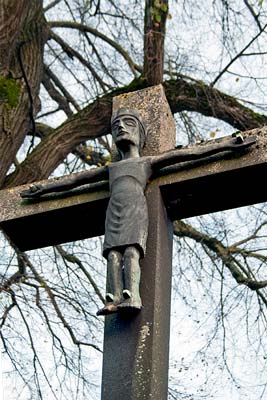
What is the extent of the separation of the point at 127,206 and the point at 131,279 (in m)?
0.34

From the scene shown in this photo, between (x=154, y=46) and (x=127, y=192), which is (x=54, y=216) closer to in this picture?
(x=127, y=192)

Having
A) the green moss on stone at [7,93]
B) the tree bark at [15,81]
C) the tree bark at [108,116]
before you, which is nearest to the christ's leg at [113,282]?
the tree bark at [15,81]

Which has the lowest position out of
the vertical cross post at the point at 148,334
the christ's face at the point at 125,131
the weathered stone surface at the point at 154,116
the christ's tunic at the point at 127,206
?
the vertical cross post at the point at 148,334

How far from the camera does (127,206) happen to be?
4.15 m

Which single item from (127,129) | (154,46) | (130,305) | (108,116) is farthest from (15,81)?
(130,305)

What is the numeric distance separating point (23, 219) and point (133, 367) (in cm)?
102

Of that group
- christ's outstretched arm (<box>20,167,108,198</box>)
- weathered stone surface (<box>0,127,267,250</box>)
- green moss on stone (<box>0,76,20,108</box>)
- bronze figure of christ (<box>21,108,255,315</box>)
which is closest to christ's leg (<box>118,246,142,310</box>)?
bronze figure of christ (<box>21,108,255,315</box>)

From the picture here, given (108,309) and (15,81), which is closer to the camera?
(108,309)

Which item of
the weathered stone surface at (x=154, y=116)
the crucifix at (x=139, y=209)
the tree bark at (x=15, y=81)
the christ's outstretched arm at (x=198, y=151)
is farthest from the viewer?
the tree bark at (x=15, y=81)

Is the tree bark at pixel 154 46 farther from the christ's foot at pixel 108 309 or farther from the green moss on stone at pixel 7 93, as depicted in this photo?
the christ's foot at pixel 108 309

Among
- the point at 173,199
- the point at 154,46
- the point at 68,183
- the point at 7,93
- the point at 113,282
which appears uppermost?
the point at 154,46

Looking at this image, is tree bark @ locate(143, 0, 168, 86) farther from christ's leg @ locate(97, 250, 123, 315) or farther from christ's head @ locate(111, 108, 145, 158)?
christ's leg @ locate(97, 250, 123, 315)

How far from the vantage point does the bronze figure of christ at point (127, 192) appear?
3939mm

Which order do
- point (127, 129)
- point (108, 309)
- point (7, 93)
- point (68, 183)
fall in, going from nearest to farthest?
point (108, 309)
point (127, 129)
point (68, 183)
point (7, 93)
